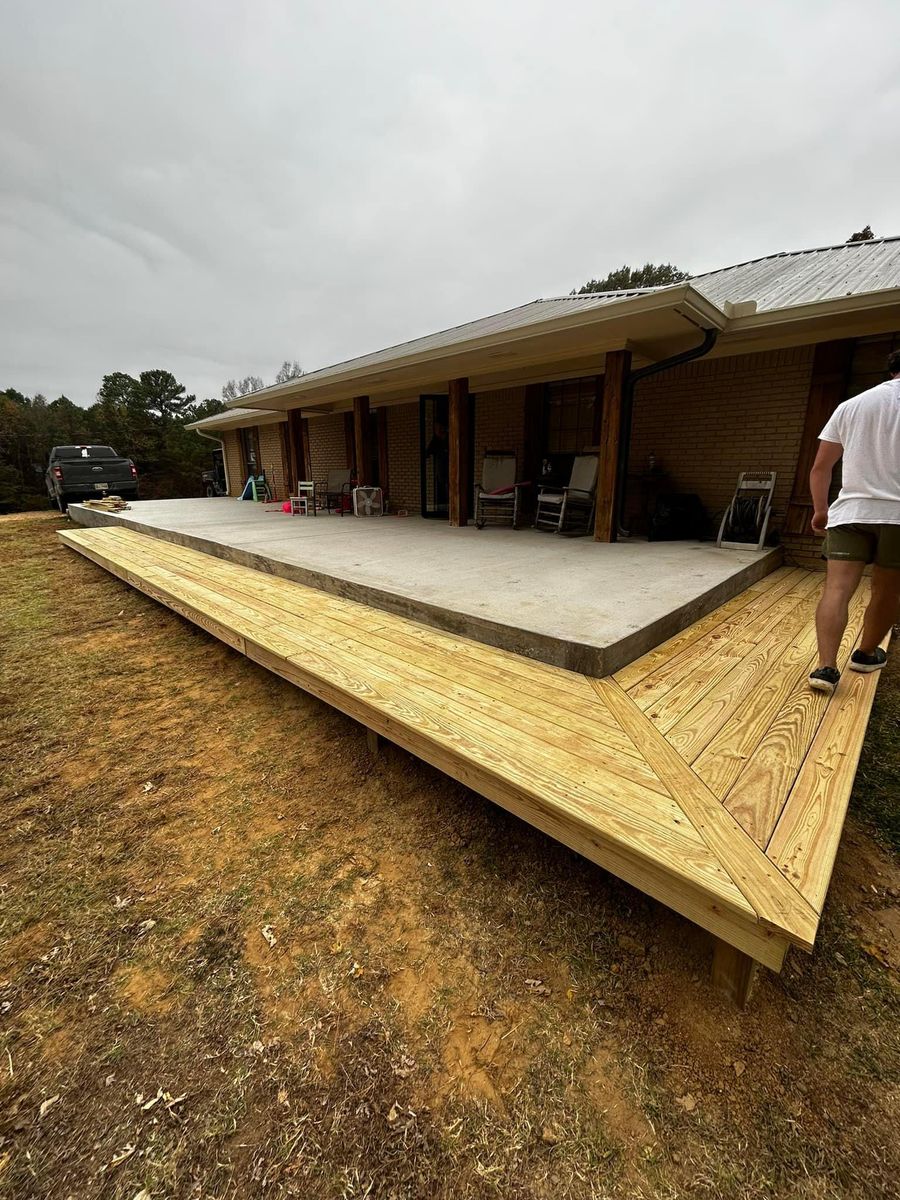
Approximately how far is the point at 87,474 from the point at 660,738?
13085 mm

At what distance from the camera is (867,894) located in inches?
62.9

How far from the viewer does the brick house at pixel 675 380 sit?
155 inches

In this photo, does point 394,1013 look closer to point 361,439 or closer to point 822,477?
point 822,477

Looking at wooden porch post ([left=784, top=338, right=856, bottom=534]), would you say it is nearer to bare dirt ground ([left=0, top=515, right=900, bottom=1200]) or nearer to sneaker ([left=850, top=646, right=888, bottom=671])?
sneaker ([left=850, top=646, right=888, bottom=671])

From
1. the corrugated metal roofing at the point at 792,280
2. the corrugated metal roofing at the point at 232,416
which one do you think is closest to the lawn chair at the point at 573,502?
the corrugated metal roofing at the point at 792,280

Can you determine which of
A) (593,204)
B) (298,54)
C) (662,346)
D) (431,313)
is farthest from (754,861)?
(431,313)

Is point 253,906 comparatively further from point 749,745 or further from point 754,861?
point 749,745

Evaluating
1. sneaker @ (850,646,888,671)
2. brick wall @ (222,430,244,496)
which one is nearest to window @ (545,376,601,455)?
sneaker @ (850,646,888,671)

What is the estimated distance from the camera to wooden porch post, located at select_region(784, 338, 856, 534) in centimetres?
413

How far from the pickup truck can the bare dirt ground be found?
1106cm

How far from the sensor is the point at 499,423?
6.85 metres

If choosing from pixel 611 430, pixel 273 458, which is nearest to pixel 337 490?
pixel 273 458

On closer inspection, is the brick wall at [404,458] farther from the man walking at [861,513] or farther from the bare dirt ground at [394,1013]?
the bare dirt ground at [394,1013]

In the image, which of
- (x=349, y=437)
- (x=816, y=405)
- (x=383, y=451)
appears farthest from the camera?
(x=349, y=437)
